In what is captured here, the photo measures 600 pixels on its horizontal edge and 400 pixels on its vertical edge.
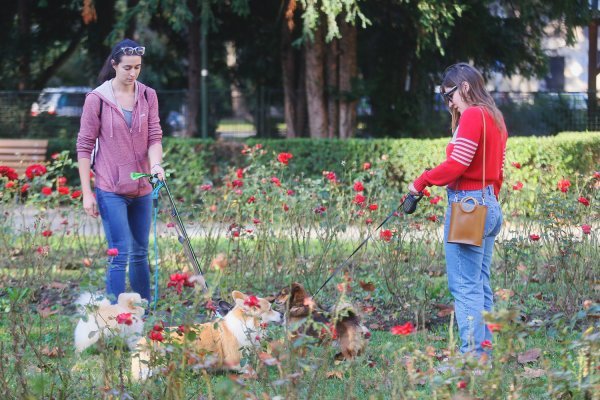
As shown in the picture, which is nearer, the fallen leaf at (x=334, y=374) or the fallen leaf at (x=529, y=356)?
the fallen leaf at (x=334, y=374)

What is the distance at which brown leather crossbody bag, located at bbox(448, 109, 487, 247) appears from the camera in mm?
4699

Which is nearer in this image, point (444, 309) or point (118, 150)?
point (118, 150)

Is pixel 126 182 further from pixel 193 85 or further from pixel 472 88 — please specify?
pixel 193 85

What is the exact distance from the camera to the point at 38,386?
3535mm

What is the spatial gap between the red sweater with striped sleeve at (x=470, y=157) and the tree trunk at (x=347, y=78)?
10.7 metres

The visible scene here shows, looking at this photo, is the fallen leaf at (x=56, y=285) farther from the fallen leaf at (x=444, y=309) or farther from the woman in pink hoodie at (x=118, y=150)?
the fallen leaf at (x=444, y=309)

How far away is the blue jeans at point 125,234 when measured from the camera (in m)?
5.82

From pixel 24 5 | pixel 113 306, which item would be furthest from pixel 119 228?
pixel 24 5

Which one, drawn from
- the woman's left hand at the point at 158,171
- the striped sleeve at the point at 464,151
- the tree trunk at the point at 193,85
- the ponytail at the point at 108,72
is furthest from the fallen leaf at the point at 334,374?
the tree trunk at the point at 193,85

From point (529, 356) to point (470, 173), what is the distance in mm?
1172

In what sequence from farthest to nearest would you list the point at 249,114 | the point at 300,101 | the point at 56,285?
the point at 249,114 → the point at 300,101 → the point at 56,285

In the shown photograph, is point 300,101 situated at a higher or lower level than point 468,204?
higher

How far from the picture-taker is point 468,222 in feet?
15.4

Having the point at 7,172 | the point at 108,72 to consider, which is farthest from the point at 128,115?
the point at 7,172
